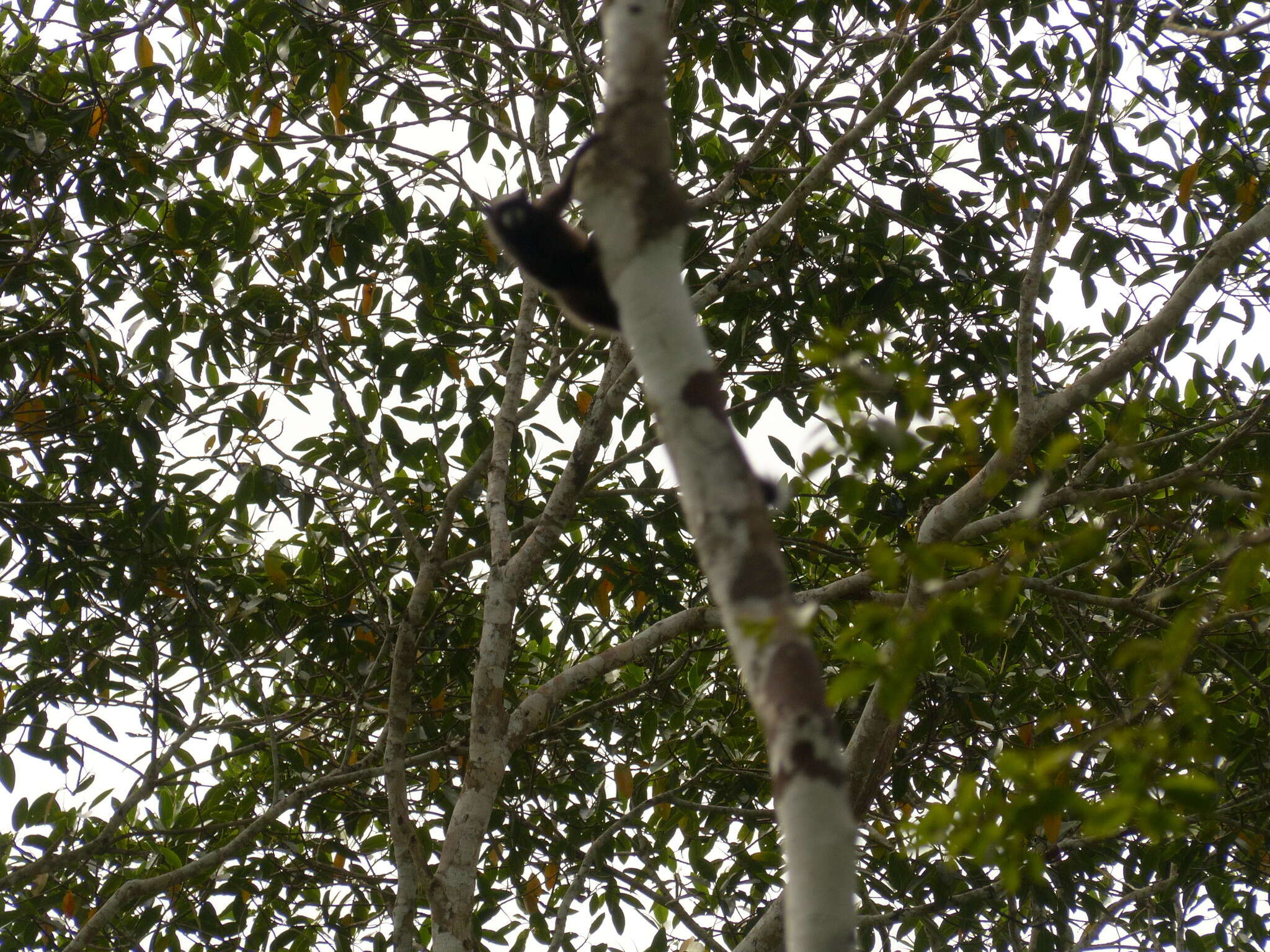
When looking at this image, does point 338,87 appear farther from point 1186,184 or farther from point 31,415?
point 1186,184

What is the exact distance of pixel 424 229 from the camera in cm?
429

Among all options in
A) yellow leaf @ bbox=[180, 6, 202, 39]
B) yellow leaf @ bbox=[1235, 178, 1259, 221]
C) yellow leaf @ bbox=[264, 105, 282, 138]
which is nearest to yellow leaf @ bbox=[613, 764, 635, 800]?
yellow leaf @ bbox=[264, 105, 282, 138]

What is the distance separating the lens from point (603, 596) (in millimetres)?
4270

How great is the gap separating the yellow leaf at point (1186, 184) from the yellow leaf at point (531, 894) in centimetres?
371

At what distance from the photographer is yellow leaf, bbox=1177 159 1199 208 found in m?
3.90

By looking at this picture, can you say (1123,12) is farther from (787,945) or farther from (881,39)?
(787,945)

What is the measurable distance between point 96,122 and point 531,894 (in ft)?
11.6

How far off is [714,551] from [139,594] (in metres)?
3.48

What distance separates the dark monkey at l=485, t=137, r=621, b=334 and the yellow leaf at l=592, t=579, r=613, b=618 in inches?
79.7

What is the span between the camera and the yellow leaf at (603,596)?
14.0ft

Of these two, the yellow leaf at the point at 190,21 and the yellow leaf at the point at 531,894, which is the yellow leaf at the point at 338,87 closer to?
the yellow leaf at the point at 190,21

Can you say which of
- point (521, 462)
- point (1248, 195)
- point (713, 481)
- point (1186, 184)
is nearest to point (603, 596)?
point (521, 462)

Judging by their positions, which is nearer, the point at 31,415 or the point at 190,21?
the point at 190,21

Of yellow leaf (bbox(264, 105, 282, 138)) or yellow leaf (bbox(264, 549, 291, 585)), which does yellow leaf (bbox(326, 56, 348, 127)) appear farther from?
yellow leaf (bbox(264, 549, 291, 585))
